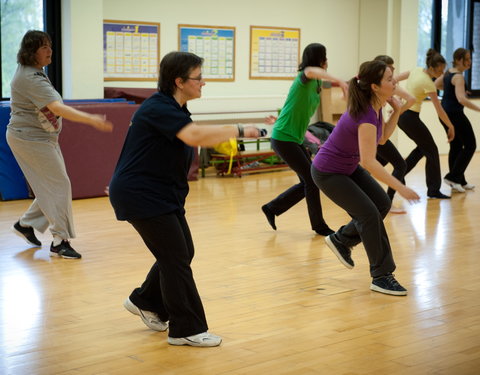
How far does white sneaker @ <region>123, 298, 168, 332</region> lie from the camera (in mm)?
3695

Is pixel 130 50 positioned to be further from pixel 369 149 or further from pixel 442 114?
pixel 369 149

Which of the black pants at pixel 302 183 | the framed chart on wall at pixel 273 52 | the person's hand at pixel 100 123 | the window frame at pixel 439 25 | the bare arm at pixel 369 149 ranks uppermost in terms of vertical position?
the window frame at pixel 439 25

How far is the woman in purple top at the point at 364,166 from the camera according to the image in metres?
4.29

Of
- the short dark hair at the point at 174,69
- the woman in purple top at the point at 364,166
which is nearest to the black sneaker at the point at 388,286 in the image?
the woman in purple top at the point at 364,166

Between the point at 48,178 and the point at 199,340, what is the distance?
226 cm

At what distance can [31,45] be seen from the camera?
5.02 m

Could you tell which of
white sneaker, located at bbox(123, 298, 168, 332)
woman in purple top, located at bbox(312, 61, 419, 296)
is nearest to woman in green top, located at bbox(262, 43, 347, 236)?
woman in purple top, located at bbox(312, 61, 419, 296)

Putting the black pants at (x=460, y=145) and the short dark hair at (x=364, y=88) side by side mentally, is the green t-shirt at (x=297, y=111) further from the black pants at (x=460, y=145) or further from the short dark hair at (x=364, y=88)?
the black pants at (x=460, y=145)

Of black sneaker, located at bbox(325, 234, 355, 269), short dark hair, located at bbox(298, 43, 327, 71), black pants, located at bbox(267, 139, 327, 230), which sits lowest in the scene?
black sneaker, located at bbox(325, 234, 355, 269)

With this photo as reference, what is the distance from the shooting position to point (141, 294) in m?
3.69

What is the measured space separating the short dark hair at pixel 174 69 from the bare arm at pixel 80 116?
947 millimetres

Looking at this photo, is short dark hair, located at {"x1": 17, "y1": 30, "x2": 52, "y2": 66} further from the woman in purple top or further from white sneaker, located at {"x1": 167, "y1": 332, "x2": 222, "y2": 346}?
white sneaker, located at {"x1": 167, "y1": 332, "x2": 222, "y2": 346}

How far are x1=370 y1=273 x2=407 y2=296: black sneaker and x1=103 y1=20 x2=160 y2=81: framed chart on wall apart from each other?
18.4 ft

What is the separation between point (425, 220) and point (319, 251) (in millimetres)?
1661
